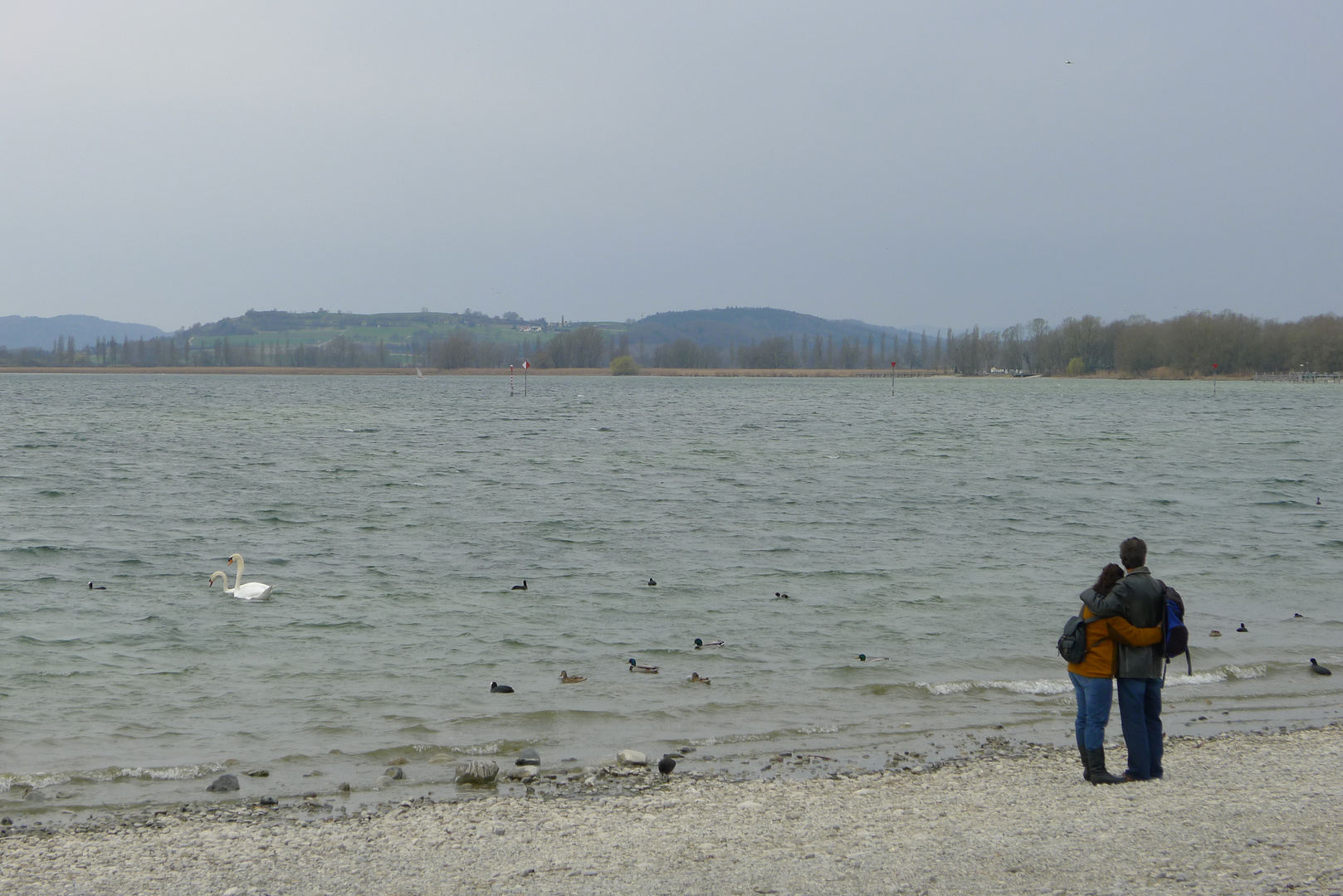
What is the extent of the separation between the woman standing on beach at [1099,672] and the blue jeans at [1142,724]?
0.13m

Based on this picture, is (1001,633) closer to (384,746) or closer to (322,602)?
(384,746)

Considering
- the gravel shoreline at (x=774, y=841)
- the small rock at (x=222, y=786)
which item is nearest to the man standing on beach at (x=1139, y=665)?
the gravel shoreline at (x=774, y=841)

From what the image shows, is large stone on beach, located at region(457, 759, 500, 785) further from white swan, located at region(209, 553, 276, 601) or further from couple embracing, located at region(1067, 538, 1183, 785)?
white swan, located at region(209, 553, 276, 601)

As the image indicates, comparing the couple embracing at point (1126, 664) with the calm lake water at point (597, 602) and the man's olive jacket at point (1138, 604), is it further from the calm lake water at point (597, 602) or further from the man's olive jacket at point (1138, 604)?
the calm lake water at point (597, 602)

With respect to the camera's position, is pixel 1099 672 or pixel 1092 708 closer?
pixel 1099 672

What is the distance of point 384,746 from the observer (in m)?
10.3

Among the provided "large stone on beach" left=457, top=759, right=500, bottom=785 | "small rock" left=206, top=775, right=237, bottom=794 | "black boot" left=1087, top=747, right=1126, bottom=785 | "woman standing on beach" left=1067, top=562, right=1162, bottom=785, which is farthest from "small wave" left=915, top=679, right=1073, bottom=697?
"small rock" left=206, top=775, right=237, bottom=794

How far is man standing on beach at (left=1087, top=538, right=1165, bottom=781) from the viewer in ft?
26.2

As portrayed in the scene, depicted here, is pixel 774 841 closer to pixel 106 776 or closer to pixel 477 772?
pixel 477 772

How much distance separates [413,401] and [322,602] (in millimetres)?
96820

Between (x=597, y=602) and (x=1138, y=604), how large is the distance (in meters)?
10.4

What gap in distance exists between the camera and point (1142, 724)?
27.7ft

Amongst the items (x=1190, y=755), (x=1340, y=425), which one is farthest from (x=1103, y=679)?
(x=1340, y=425)

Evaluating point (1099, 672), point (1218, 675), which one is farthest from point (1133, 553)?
point (1218, 675)
